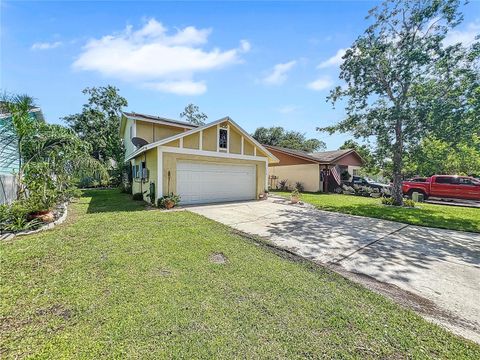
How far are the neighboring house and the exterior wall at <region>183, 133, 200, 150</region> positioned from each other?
6.04 meters

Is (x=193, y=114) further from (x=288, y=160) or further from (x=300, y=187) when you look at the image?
(x=300, y=187)

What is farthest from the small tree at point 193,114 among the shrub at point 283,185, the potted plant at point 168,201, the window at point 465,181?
the window at point 465,181

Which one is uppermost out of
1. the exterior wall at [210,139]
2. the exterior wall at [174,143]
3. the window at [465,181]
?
the exterior wall at [210,139]

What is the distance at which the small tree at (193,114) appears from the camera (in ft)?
123

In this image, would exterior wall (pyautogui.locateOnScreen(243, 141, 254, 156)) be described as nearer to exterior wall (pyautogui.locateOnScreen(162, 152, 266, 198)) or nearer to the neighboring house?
exterior wall (pyautogui.locateOnScreen(162, 152, 266, 198))

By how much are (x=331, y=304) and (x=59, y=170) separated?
37.8 feet

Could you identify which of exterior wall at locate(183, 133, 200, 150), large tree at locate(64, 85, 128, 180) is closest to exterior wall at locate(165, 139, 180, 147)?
exterior wall at locate(183, 133, 200, 150)

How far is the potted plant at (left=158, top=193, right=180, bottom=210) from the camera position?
9578 mm

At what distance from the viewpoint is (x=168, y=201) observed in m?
9.58

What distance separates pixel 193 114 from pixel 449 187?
3408 cm

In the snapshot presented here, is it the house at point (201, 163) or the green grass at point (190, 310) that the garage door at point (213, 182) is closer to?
the house at point (201, 163)

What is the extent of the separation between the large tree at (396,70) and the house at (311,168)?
7430 millimetres

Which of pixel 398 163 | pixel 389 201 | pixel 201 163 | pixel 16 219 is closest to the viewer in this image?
pixel 16 219

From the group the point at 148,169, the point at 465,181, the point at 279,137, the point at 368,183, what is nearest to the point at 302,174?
the point at 368,183
